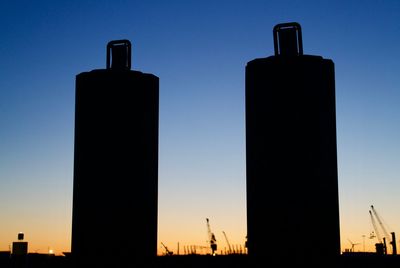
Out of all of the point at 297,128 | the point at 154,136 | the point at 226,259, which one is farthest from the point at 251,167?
the point at 226,259

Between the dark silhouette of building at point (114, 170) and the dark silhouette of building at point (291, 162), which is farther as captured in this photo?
the dark silhouette of building at point (114, 170)

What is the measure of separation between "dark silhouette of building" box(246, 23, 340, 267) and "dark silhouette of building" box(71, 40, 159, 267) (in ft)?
12.5

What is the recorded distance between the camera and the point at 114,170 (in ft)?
64.4

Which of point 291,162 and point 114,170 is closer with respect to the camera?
point 291,162

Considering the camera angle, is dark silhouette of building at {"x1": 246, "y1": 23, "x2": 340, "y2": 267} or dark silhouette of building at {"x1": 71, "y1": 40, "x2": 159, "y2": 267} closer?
dark silhouette of building at {"x1": 246, "y1": 23, "x2": 340, "y2": 267}

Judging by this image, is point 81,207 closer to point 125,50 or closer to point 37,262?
point 125,50

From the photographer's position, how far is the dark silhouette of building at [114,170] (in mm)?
19422

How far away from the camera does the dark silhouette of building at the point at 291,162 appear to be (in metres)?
17.2

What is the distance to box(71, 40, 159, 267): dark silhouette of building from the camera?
19.4m

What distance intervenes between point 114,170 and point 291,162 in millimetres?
5784

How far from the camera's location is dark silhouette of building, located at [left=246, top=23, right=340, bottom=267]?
17234 millimetres

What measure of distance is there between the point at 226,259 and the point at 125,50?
2913 inches

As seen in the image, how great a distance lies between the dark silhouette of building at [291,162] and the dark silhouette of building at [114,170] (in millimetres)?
3804

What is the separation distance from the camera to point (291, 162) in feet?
57.4
